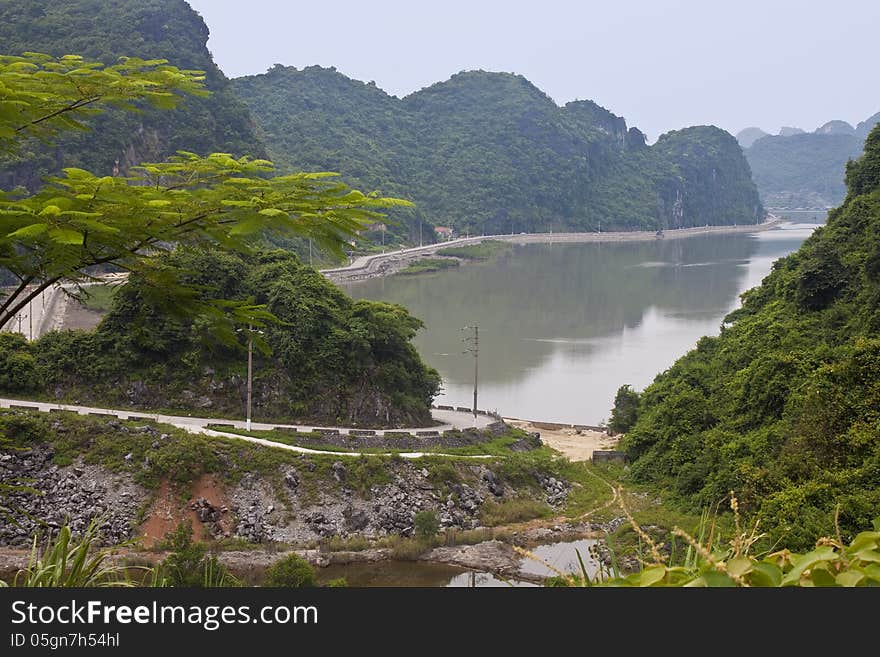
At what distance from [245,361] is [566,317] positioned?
28.7 m

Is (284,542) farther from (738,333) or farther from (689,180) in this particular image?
(689,180)

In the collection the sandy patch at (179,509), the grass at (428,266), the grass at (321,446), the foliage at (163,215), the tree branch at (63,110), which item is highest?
the tree branch at (63,110)

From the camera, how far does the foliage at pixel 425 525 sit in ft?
58.9

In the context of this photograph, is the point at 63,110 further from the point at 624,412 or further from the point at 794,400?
the point at 624,412

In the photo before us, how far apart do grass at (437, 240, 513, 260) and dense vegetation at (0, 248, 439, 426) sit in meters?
54.3

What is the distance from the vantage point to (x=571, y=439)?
2762cm

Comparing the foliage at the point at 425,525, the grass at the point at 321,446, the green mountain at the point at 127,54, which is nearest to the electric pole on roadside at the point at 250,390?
the grass at the point at 321,446

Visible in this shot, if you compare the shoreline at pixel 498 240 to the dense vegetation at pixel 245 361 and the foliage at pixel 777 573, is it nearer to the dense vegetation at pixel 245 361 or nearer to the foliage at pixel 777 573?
the dense vegetation at pixel 245 361

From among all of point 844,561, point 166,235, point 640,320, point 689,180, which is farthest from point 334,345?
point 689,180

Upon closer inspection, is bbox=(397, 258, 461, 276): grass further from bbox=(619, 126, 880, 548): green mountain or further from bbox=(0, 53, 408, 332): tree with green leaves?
bbox=(0, 53, 408, 332): tree with green leaves

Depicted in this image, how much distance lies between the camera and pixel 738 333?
2630 centimetres

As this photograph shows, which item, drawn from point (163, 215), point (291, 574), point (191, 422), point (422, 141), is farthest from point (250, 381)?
point (422, 141)

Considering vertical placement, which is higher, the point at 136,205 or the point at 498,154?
the point at 498,154

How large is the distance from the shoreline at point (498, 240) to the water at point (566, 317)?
1.68 m
